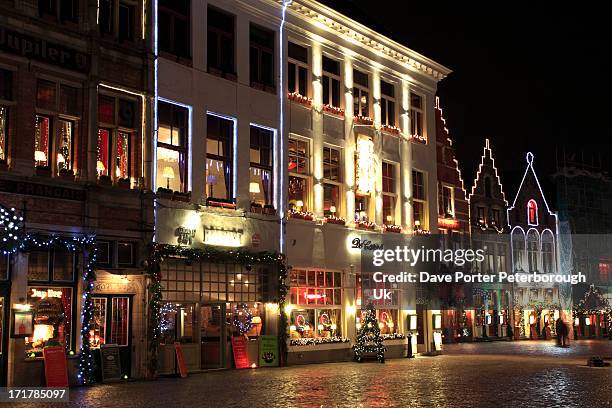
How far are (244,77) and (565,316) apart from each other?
45760mm

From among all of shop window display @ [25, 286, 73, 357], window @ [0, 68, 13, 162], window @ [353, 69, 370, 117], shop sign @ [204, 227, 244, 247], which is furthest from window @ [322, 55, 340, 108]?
shop window display @ [25, 286, 73, 357]

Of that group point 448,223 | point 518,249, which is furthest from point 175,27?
point 518,249

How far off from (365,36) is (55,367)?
17.9m

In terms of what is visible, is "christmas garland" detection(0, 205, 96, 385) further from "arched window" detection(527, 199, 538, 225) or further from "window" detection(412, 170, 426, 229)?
"arched window" detection(527, 199, 538, 225)

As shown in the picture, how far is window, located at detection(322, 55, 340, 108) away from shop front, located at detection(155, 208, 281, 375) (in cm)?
597

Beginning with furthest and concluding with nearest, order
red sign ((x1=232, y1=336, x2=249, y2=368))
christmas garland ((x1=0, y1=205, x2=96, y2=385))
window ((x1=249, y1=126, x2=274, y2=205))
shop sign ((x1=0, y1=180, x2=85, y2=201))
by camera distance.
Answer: window ((x1=249, y1=126, x2=274, y2=205)) → red sign ((x1=232, y1=336, x2=249, y2=368)) → shop sign ((x1=0, y1=180, x2=85, y2=201)) → christmas garland ((x1=0, y1=205, x2=96, y2=385))

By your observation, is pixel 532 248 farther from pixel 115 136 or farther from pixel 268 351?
pixel 115 136

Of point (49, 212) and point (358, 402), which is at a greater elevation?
point (49, 212)

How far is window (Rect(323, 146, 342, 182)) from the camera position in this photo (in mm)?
28891

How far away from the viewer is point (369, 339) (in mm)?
27781

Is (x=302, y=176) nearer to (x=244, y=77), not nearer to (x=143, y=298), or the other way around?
(x=244, y=77)

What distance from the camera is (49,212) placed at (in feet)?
63.0

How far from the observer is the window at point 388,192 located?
105 ft

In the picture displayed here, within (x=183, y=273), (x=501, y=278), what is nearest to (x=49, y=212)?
(x=183, y=273)
